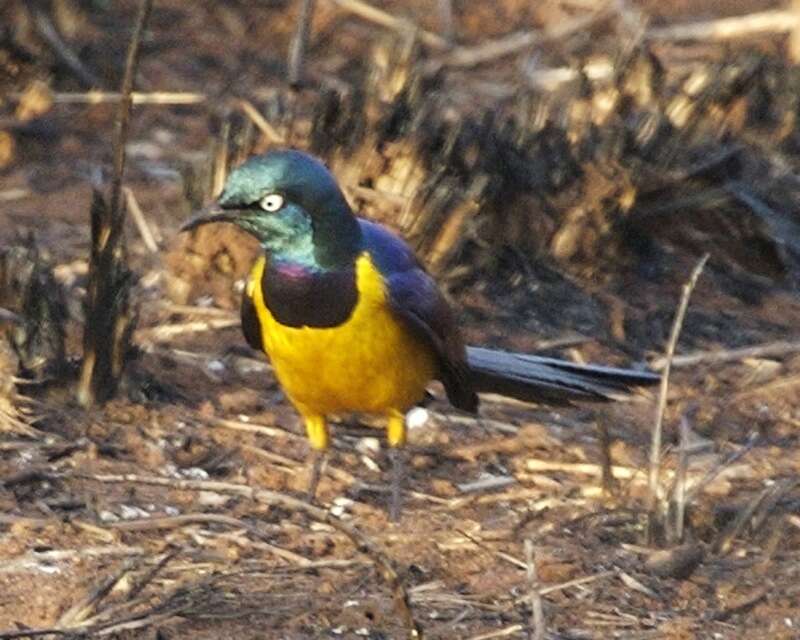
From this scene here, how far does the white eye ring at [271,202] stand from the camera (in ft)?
18.5

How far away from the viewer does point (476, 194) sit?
754cm

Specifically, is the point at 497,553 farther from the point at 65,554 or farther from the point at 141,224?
the point at 141,224

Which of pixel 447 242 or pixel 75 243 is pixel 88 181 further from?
pixel 447 242

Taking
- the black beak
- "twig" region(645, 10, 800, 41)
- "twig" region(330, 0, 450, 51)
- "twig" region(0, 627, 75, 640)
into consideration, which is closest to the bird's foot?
the black beak

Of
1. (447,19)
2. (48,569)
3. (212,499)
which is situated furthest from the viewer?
(447,19)

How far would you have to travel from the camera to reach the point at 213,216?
559cm

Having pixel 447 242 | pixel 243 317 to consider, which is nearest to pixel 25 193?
pixel 447 242

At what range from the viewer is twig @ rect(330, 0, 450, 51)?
10.8 m

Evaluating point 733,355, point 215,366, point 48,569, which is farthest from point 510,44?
point 48,569

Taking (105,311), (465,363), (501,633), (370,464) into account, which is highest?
(501,633)

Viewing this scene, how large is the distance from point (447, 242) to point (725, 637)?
2689mm

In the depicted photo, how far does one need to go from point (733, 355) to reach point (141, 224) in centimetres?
229

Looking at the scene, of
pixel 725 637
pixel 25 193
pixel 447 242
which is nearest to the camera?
pixel 725 637

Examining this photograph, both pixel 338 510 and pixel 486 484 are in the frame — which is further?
pixel 486 484
